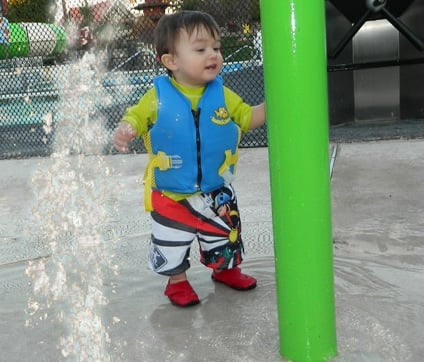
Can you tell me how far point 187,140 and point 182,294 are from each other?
1.64ft

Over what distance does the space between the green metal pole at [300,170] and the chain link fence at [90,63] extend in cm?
310

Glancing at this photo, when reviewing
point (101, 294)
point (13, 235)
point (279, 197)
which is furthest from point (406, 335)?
point (13, 235)

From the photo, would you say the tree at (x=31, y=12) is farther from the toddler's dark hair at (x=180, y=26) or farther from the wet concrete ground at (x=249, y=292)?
the toddler's dark hair at (x=180, y=26)

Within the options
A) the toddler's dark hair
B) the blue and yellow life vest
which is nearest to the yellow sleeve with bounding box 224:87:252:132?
the blue and yellow life vest

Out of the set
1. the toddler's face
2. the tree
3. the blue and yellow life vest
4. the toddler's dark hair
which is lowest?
the blue and yellow life vest

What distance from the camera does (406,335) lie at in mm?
1657

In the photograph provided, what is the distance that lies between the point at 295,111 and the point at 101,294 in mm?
1117

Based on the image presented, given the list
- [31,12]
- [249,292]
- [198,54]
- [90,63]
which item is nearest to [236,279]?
[249,292]

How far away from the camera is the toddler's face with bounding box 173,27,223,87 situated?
1.88m

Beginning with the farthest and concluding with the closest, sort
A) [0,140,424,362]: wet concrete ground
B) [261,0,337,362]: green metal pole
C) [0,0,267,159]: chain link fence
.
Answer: [0,0,267,159]: chain link fence, [0,140,424,362]: wet concrete ground, [261,0,337,362]: green metal pole

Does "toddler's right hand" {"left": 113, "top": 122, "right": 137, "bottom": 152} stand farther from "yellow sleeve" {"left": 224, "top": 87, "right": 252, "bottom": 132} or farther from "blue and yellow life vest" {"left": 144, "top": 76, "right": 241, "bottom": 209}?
"yellow sleeve" {"left": 224, "top": 87, "right": 252, "bottom": 132}

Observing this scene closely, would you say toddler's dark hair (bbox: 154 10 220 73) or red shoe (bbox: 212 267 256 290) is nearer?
toddler's dark hair (bbox: 154 10 220 73)

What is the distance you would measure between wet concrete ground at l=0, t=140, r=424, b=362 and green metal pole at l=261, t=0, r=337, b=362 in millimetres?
156

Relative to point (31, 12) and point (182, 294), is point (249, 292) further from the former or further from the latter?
point (31, 12)
